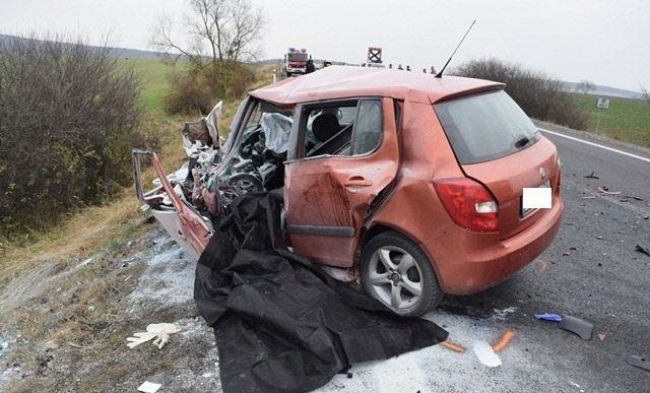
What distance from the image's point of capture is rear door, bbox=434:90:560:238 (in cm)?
325

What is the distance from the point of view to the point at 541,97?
78.1ft

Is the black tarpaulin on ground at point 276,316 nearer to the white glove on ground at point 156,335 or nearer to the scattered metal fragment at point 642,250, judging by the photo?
the white glove on ground at point 156,335

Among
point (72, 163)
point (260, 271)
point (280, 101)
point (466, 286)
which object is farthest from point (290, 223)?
point (72, 163)

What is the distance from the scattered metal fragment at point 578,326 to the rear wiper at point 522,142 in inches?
51.8

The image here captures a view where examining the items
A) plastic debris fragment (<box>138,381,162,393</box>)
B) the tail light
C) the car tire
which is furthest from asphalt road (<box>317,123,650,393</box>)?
plastic debris fragment (<box>138,381,162,393</box>)

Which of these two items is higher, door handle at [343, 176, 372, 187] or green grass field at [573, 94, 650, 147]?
door handle at [343, 176, 372, 187]

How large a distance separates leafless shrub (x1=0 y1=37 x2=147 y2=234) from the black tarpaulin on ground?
8886 mm

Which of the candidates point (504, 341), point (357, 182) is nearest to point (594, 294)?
point (504, 341)

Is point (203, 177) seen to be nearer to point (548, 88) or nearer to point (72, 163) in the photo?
point (72, 163)

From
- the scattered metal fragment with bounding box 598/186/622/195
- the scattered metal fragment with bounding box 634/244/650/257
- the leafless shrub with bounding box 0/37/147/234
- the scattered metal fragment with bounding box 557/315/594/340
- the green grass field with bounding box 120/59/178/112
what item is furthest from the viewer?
the green grass field with bounding box 120/59/178/112

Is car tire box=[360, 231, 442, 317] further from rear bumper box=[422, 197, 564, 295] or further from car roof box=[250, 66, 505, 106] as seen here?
car roof box=[250, 66, 505, 106]

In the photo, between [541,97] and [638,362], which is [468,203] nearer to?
[638,362]

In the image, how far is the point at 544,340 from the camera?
3518mm

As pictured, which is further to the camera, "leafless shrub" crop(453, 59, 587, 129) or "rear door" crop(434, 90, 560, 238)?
"leafless shrub" crop(453, 59, 587, 129)
